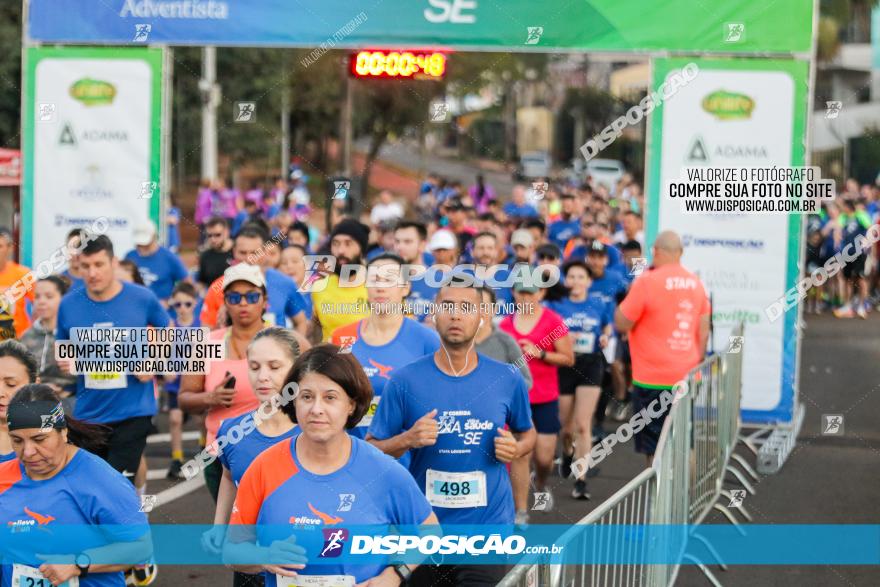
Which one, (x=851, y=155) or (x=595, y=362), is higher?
(x=851, y=155)

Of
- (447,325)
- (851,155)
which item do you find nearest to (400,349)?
(447,325)

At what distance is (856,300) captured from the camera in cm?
2577

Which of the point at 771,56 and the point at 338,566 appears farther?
the point at 771,56

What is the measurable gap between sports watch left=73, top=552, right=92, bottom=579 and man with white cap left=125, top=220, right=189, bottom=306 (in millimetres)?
8260

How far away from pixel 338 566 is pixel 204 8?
9.46 m

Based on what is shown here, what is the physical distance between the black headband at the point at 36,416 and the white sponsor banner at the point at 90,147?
9220 mm

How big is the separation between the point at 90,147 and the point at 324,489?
1033 centimetres

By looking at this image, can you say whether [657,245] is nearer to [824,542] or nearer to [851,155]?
[824,542]

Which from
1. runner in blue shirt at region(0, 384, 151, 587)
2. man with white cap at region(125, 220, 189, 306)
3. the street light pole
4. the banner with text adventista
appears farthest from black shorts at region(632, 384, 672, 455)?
the street light pole

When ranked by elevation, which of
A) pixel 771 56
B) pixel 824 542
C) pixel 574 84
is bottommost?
pixel 824 542

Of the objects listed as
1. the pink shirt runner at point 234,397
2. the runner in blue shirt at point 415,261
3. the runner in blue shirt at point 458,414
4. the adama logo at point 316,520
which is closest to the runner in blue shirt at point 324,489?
the adama logo at point 316,520

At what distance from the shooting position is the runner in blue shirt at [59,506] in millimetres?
4848

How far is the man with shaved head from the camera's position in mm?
9977

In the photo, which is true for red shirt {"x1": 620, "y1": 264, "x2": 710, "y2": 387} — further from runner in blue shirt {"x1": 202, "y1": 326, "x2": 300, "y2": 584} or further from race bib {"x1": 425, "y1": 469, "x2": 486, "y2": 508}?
runner in blue shirt {"x1": 202, "y1": 326, "x2": 300, "y2": 584}
